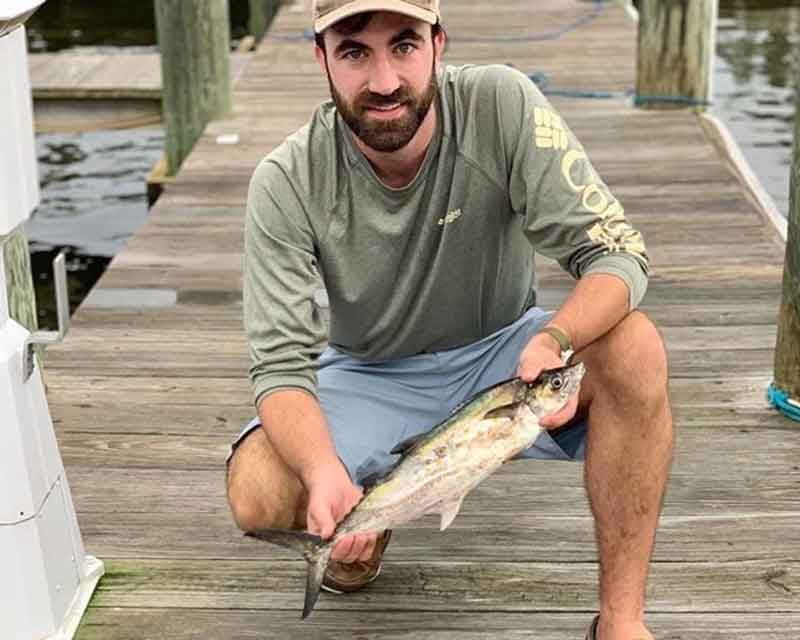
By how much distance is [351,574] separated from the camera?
129 inches

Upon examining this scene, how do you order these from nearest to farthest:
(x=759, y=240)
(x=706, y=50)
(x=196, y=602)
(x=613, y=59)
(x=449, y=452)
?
1. (x=449, y=452)
2. (x=196, y=602)
3. (x=759, y=240)
4. (x=706, y=50)
5. (x=613, y=59)

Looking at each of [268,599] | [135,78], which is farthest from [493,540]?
[135,78]

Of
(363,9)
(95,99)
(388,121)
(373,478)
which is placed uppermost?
(363,9)

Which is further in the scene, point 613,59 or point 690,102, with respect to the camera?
point 613,59

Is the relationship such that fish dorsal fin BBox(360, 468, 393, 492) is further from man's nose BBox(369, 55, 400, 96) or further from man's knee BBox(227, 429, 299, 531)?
man's nose BBox(369, 55, 400, 96)

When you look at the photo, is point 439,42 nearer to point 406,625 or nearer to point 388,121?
point 388,121

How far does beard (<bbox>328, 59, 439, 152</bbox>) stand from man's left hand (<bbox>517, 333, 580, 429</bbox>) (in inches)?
21.3

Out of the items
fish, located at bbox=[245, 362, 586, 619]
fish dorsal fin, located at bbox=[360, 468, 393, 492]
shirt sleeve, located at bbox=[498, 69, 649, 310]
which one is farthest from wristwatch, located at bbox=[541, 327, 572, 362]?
fish dorsal fin, located at bbox=[360, 468, 393, 492]

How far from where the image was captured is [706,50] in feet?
26.7

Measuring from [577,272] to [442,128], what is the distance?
18.0 inches

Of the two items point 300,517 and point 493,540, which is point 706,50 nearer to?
point 493,540

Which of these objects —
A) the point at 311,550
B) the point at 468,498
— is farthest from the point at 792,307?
the point at 311,550

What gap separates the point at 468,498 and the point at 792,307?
1204 mm

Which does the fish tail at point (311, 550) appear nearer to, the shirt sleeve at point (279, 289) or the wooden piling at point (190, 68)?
the shirt sleeve at point (279, 289)
